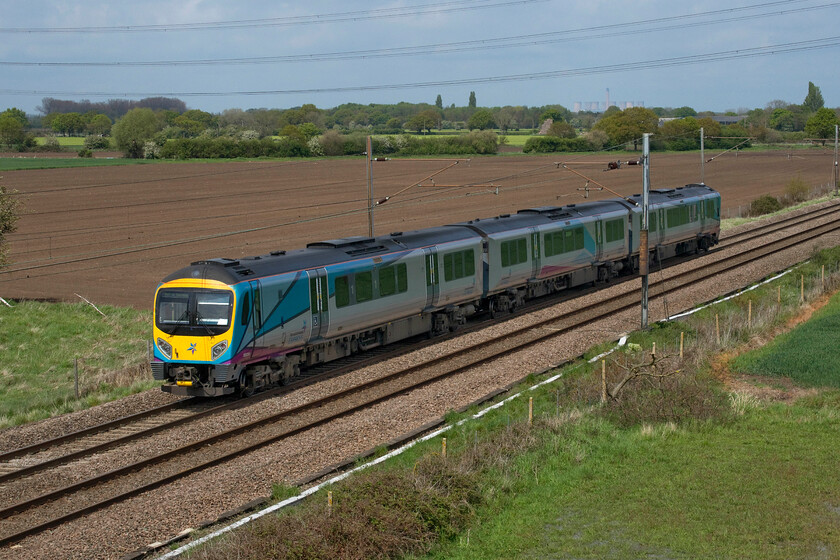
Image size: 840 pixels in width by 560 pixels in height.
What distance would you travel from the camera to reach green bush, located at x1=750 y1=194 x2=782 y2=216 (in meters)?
70.2

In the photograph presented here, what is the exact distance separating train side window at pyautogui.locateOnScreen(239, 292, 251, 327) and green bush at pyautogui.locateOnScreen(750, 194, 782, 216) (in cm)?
5679

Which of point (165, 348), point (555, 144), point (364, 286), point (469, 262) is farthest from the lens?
point (555, 144)

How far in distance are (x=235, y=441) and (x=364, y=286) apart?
7396 millimetres

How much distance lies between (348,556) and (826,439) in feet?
32.2

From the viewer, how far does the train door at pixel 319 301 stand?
76.3ft

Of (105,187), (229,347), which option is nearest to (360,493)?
(229,347)

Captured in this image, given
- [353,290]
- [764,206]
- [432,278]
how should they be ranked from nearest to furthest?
[353,290], [432,278], [764,206]

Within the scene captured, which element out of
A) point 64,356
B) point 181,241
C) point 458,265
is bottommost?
point 64,356

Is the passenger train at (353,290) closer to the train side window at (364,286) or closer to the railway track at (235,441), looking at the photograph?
the train side window at (364,286)

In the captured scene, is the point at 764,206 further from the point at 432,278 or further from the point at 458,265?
the point at 432,278

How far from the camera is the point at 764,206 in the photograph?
70.4 meters

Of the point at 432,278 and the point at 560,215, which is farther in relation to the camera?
the point at 560,215

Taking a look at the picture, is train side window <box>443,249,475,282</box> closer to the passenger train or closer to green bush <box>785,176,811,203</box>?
the passenger train

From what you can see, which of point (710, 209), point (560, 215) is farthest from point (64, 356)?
point (710, 209)
